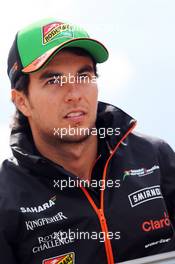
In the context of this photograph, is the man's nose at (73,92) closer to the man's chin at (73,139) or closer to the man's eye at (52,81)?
the man's eye at (52,81)

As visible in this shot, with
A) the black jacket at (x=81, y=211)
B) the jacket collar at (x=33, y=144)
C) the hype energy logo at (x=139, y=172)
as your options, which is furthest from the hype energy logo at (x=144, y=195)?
the jacket collar at (x=33, y=144)

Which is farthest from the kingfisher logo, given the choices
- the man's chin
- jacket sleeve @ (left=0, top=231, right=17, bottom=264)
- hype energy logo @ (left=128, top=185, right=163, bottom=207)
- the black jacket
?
hype energy logo @ (left=128, top=185, right=163, bottom=207)

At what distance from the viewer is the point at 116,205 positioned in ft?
10.4

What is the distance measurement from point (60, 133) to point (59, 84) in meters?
0.31

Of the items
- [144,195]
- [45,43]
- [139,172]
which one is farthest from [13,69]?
[144,195]

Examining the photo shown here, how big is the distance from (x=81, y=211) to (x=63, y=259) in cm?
30

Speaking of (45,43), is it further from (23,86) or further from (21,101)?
(21,101)

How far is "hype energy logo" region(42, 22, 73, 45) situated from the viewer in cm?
330

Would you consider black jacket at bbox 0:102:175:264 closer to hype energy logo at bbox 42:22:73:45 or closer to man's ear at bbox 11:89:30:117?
man's ear at bbox 11:89:30:117

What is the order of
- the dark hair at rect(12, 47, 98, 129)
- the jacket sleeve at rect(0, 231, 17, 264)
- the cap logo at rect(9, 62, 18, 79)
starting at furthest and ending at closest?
1. the cap logo at rect(9, 62, 18, 79)
2. the dark hair at rect(12, 47, 98, 129)
3. the jacket sleeve at rect(0, 231, 17, 264)

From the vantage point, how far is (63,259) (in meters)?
3.11

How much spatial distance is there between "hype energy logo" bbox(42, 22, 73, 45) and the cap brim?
0.36ft

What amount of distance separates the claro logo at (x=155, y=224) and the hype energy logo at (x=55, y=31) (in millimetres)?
1230

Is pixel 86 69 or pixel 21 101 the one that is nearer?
pixel 86 69
